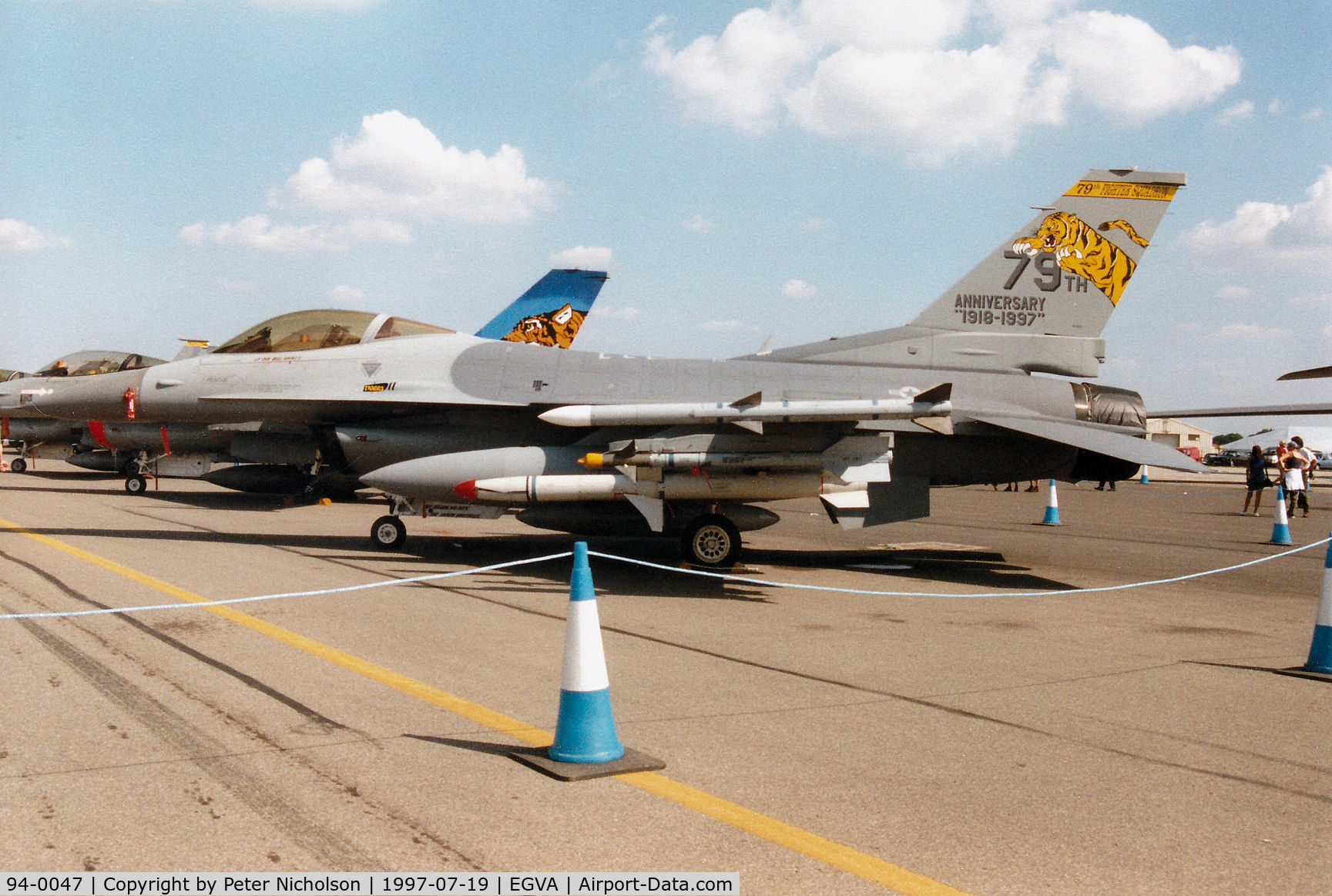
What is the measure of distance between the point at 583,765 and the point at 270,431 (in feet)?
36.5

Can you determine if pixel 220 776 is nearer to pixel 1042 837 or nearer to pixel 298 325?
pixel 1042 837

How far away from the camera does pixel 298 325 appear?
11.8m

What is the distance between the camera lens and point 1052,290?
1143 cm

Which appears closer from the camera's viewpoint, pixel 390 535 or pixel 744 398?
pixel 744 398

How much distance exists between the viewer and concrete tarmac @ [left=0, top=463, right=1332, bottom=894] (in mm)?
3164

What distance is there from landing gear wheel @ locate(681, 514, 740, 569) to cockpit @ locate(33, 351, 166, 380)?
38.4 feet

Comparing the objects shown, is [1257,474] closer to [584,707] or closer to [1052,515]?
[1052,515]

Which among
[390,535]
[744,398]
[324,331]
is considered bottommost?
[390,535]

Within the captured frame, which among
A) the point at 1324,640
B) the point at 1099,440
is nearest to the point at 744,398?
the point at 1099,440

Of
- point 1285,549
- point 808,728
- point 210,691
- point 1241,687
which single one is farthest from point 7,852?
point 1285,549

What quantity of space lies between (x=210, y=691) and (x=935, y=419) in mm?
6505

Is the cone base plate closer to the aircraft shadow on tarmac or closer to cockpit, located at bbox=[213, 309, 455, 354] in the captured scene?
the aircraft shadow on tarmac

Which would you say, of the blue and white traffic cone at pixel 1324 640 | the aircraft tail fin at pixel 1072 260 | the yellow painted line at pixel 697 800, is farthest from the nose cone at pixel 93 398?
the blue and white traffic cone at pixel 1324 640
